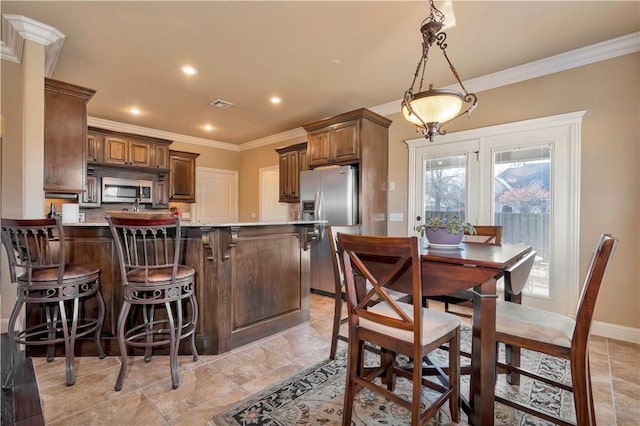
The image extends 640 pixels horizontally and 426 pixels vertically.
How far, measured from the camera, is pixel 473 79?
3545 millimetres

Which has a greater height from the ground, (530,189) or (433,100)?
(433,100)

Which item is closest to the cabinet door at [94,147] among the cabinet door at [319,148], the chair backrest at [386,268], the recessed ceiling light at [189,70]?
the recessed ceiling light at [189,70]

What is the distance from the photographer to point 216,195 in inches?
265

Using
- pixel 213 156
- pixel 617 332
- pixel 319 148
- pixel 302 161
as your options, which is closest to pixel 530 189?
pixel 617 332

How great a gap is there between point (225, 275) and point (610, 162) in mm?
3564

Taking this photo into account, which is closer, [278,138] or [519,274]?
→ [519,274]

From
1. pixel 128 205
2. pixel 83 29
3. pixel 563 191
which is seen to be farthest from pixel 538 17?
pixel 128 205

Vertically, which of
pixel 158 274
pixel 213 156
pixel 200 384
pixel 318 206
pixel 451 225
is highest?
pixel 213 156

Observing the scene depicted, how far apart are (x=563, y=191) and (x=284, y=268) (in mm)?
2839

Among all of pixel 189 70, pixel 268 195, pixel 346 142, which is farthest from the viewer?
pixel 268 195

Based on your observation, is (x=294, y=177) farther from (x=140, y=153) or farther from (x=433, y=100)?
(x=433, y=100)

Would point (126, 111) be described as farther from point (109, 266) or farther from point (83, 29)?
point (109, 266)

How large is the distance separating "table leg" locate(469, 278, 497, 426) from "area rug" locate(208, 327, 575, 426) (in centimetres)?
27

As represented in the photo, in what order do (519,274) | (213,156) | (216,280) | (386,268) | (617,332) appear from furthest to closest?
1. (213,156)
2. (617,332)
3. (216,280)
4. (519,274)
5. (386,268)
